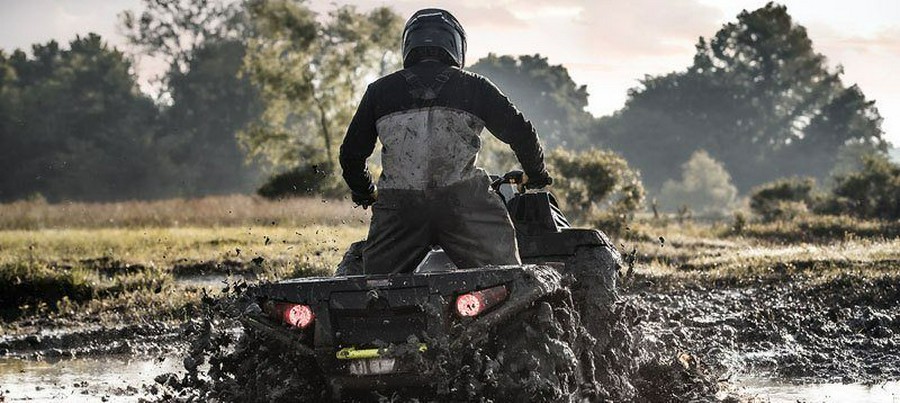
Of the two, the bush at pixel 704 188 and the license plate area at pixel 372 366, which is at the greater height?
the bush at pixel 704 188

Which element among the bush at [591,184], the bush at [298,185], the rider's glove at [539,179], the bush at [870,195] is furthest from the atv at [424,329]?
the bush at [298,185]

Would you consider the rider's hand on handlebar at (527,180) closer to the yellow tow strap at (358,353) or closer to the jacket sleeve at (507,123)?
the jacket sleeve at (507,123)

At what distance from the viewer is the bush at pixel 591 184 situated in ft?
122

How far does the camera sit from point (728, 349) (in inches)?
442

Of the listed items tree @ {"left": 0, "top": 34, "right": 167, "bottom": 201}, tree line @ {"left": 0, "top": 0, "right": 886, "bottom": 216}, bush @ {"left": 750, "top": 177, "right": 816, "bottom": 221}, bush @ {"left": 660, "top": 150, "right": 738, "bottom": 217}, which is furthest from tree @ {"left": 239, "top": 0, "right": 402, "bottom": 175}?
bush @ {"left": 660, "top": 150, "right": 738, "bottom": 217}

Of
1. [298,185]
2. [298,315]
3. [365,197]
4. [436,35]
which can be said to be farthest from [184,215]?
[298,315]

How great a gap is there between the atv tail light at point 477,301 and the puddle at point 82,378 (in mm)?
3735

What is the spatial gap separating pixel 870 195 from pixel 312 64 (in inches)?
900

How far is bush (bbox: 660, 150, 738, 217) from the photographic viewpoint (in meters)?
83.8

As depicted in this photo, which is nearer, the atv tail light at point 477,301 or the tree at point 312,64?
the atv tail light at point 477,301

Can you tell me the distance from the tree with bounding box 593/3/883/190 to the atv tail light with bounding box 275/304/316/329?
8926 centimetres

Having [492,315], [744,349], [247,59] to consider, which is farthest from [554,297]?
[247,59]

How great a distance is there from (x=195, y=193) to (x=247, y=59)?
21.3m

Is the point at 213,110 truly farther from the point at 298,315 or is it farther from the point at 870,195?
the point at 298,315
